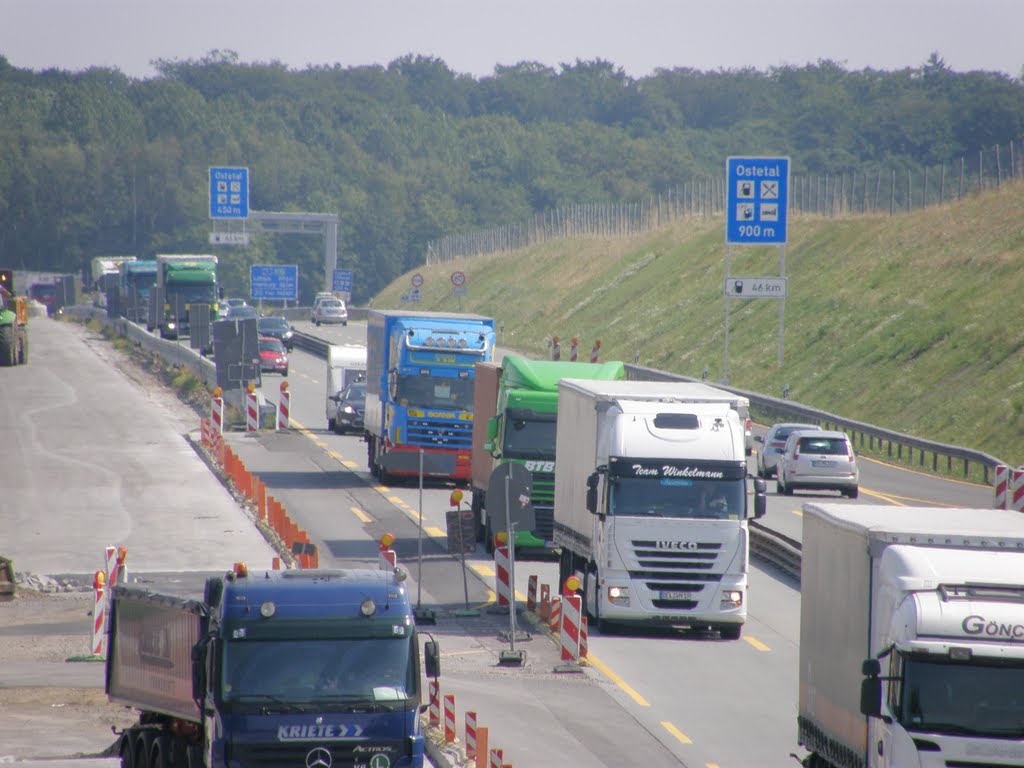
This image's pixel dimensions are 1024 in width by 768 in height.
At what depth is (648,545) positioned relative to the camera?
A: 23.7 m

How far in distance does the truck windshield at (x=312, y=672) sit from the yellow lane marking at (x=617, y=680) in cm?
731

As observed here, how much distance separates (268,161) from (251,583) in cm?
17434

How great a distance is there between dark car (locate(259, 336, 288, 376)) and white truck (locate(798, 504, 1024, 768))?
55.5 m

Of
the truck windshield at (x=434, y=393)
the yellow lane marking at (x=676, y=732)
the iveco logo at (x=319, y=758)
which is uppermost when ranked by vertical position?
the truck windshield at (x=434, y=393)

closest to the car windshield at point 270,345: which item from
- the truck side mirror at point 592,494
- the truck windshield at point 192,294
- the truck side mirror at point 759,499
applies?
the truck windshield at point 192,294

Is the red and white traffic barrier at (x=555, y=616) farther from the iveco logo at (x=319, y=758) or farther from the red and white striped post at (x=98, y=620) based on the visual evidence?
the iveco logo at (x=319, y=758)

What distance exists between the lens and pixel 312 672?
13.6 meters

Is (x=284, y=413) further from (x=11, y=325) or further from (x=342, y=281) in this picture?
(x=342, y=281)

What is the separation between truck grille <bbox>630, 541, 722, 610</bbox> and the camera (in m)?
23.6

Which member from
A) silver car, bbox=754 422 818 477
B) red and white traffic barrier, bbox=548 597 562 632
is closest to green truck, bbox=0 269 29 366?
silver car, bbox=754 422 818 477

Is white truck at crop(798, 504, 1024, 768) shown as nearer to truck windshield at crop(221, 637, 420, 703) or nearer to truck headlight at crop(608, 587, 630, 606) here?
truck windshield at crop(221, 637, 420, 703)

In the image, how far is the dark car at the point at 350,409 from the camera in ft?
168

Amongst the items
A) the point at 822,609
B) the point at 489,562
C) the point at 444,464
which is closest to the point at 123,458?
the point at 444,464

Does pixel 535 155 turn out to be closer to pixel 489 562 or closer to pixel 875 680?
pixel 489 562
